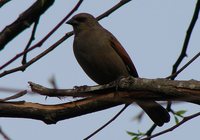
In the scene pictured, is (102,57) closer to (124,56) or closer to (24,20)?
(124,56)

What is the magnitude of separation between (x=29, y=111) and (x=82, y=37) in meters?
3.21

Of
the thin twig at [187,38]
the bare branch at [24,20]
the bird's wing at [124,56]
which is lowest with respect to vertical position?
the bird's wing at [124,56]

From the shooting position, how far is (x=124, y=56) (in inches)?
259

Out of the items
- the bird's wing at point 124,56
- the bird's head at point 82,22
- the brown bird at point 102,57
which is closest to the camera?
the brown bird at point 102,57

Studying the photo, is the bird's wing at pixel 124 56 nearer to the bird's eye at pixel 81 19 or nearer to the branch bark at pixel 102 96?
the bird's eye at pixel 81 19

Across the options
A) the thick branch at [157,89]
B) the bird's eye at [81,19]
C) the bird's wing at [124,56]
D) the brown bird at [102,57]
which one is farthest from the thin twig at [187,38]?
the bird's eye at [81,19]

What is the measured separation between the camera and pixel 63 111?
3844 mm

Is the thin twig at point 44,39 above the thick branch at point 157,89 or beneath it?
above

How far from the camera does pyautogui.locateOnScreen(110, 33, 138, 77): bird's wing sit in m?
6.50

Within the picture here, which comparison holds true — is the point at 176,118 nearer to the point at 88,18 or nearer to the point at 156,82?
the point at 156,82

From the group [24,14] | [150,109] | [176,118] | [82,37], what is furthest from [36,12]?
[82,37]

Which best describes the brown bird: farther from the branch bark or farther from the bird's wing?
the branch bark

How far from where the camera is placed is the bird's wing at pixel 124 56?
21.3 feet

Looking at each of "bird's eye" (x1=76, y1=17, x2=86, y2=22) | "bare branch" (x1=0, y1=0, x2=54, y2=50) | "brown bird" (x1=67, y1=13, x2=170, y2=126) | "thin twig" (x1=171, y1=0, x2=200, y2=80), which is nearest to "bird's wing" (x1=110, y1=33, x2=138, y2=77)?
"brown bird" (x1=67, y1=13, x2=170, y2=126)
